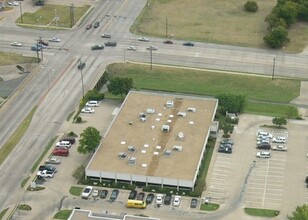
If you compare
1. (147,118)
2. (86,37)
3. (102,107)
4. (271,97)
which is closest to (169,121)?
(147,118)

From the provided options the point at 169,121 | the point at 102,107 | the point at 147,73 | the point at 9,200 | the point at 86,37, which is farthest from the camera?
the point at 86,37

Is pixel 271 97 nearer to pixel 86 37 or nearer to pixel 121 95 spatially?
pixel 121 95

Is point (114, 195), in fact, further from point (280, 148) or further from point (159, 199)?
point (280, 148)

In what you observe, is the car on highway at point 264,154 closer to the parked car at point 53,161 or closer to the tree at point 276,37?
the parked car at point 53,161

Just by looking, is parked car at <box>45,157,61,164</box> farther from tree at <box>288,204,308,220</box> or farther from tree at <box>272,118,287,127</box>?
tree at <box>288,204,308,220</box>

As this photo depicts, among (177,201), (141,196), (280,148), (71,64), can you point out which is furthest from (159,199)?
(71,64)

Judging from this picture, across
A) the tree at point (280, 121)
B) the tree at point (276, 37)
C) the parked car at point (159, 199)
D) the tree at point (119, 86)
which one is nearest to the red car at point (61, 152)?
the parked car at point (159, 199)
